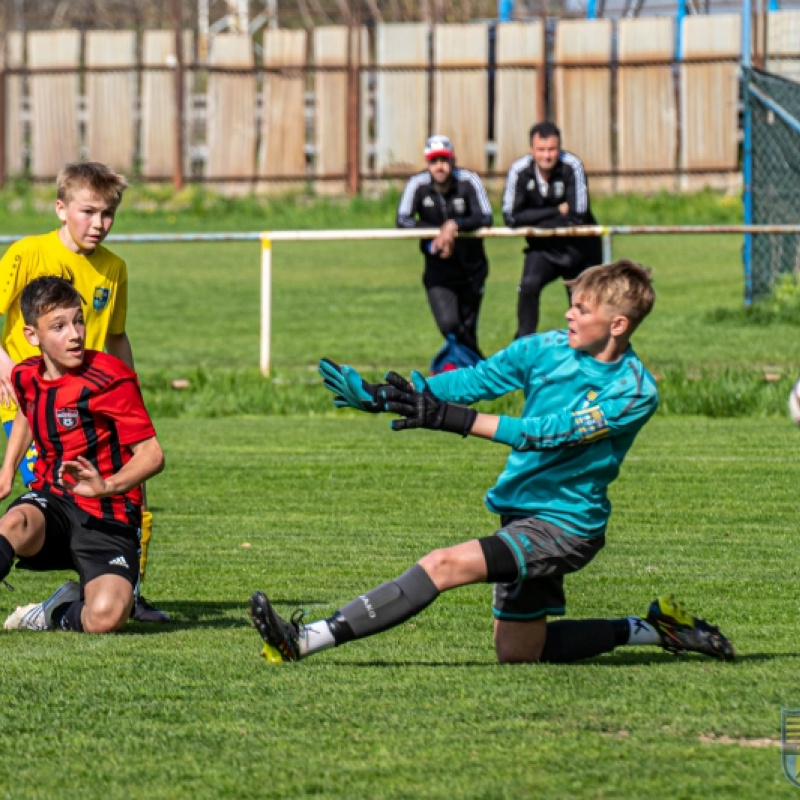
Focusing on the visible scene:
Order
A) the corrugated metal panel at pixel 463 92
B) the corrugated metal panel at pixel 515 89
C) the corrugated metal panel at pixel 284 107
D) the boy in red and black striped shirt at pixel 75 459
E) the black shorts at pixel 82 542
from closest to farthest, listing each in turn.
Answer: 1. the boy in red and black striped shirt at pixel 75 459
2. the black shorts at pixel 82 542
3. the corrugated metal panel at pixel 515 89
4. the corrugated metal panel at pixel 463 92
5. the corrugated metal panel at pixel 284 107

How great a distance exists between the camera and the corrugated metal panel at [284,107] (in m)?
30.1

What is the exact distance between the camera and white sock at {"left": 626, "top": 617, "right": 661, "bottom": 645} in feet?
19.7

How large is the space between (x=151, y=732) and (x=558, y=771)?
1.20m

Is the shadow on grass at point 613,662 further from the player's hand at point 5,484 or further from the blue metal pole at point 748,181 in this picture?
the blue metal pole at point 748,181

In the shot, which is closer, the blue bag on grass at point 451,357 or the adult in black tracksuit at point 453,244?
the blue bag on grass at point 451,357

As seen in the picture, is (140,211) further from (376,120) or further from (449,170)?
(449,170)

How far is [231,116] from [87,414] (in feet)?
80.0

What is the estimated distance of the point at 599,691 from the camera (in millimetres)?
5359

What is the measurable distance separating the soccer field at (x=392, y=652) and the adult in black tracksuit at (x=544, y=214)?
170 centimetres

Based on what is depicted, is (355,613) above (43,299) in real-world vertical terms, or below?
below

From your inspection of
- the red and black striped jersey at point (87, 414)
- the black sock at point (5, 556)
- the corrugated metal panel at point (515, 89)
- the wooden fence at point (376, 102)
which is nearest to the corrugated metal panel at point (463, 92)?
the wooden fence at point (376, 102)

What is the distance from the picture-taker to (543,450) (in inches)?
214

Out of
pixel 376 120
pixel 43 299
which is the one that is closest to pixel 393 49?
pixel 376 120

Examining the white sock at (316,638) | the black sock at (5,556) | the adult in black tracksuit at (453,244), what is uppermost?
the adult in black tracksuit at (453,244)
